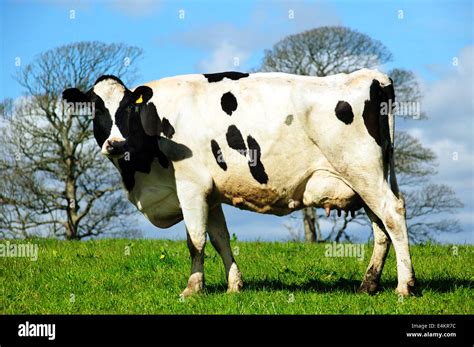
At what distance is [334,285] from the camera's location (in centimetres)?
1273

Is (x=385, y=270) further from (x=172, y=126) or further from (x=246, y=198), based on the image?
(x=172, y=126)

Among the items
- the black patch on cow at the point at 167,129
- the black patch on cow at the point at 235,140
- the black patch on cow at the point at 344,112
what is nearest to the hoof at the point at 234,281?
the black patch on cow at the point at 235,140

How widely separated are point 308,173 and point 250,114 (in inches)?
50.3

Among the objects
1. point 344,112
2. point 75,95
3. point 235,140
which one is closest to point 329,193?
point 344,112

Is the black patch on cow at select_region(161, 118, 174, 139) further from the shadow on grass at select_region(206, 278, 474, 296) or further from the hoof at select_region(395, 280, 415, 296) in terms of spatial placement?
the hoof at select_region(395, 280, 415, 296)

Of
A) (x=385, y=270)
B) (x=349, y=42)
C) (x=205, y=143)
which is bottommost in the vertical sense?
(x=385, y=270)

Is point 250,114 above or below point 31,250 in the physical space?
above

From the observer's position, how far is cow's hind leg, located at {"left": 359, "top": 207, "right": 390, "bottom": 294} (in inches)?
449

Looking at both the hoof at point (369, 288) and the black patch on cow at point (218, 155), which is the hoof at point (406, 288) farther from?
the black patch on cow at point (218, 155)

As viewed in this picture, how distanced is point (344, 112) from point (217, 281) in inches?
163

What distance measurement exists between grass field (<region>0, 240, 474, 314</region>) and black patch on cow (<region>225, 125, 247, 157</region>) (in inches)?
87.4

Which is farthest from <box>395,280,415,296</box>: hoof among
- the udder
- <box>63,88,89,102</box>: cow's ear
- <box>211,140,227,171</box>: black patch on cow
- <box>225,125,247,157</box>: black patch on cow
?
<box>63,88,89,102</box>: cow's ear

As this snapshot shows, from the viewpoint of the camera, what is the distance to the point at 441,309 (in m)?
10.2
